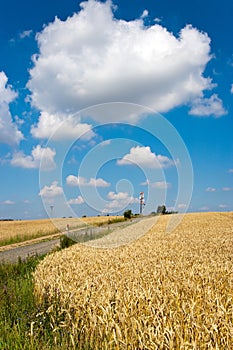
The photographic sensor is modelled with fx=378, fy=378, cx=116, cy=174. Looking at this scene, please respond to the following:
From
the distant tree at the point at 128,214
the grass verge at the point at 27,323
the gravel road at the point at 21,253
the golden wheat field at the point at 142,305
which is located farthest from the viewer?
the distant tree at the point at 128,214

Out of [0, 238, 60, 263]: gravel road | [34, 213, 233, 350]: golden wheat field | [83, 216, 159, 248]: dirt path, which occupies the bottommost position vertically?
[0, 238, 60, 263]: gravel road

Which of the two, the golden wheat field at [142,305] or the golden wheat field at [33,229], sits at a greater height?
the golden wheat field at [33,229]

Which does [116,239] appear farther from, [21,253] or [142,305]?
[142,305]

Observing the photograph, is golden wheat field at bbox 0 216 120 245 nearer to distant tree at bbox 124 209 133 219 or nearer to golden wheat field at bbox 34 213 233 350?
distant tree at bbox 124 209 133 219

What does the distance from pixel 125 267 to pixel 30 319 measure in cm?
392

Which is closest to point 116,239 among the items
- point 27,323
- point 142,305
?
point 27,323

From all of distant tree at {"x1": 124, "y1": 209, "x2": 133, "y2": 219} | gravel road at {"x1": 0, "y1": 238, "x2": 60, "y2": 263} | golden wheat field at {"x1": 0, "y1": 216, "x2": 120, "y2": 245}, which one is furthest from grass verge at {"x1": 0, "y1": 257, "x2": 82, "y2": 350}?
distant tree at {"x1": 124, "y1": 209, "x2": 133, "y2": 219}

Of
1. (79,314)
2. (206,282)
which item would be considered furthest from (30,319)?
(206,282)

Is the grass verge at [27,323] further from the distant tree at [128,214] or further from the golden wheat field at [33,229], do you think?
the distant tree at [128,214]

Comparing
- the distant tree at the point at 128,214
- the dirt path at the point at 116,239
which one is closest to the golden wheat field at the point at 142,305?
the dirt path at the point at 116,239

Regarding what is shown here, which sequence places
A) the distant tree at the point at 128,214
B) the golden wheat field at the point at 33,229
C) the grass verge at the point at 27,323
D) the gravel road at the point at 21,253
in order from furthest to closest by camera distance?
the distant tree at the point at 128,214, the golden wheat field at the point at 33,229, the gravel road at the point at 21,253, the grass verge at the point at 27,323

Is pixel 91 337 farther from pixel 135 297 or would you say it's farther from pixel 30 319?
pixel 30 319

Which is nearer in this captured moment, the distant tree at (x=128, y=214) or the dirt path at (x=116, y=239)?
the dirt path at (x=116, y=239)

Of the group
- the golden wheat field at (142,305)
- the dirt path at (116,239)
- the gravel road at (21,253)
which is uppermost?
the dirt path at (116,239)
